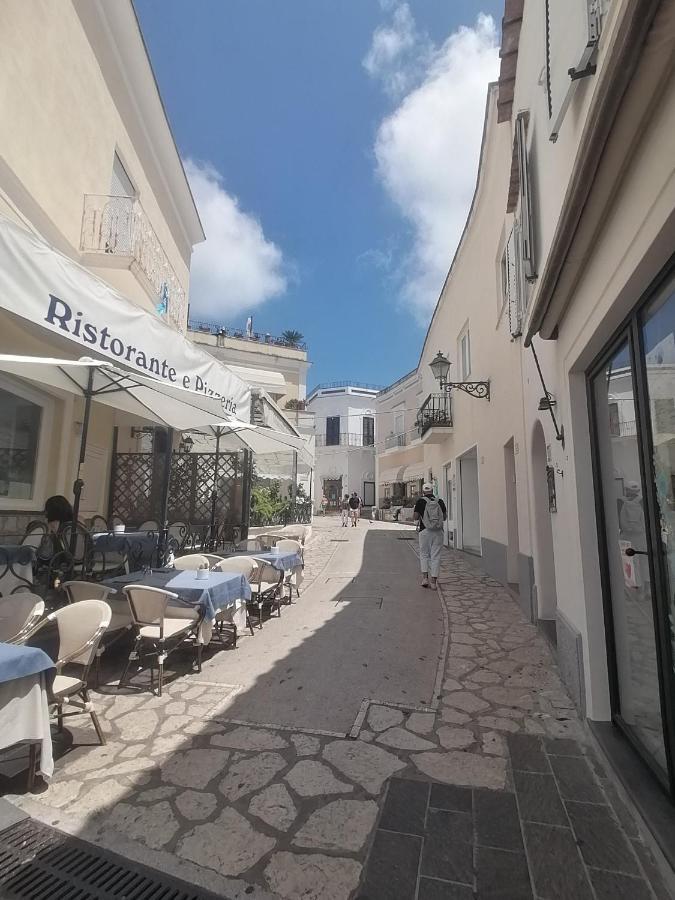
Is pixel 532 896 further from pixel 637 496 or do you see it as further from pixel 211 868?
pixel 637 496

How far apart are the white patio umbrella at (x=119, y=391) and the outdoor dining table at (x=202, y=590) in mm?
1054

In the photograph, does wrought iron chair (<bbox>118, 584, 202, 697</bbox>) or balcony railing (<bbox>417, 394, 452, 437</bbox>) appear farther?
balcony railing (<bbox>417, 394, 452, 437</bbox>)

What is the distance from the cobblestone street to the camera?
79.6 inches

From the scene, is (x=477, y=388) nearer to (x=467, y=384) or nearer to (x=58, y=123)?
(x=467, y=384)

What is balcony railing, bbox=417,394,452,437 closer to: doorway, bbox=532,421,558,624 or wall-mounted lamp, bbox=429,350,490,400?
wall-mounted lamp, bbox=429,350,490,400

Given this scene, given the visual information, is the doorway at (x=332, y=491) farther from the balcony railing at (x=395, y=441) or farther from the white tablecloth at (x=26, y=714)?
the white tablecloth at (x=26, y=714)

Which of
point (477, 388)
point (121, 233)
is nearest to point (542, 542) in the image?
point (477, 388)

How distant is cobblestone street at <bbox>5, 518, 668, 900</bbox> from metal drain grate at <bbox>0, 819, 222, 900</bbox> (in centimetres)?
8

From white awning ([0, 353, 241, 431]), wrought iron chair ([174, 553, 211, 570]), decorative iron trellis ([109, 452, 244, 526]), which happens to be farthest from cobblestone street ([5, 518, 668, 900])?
decorative iron trellis ([109, 452, 244, 526])

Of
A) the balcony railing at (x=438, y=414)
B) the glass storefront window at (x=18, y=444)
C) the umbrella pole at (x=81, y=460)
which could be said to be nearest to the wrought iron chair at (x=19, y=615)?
the umbrella pole at (x=81, y=460)

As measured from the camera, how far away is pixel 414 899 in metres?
1.88

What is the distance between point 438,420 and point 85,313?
11.4 meters

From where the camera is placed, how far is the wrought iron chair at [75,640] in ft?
10.0

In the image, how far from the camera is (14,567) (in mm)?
4262
